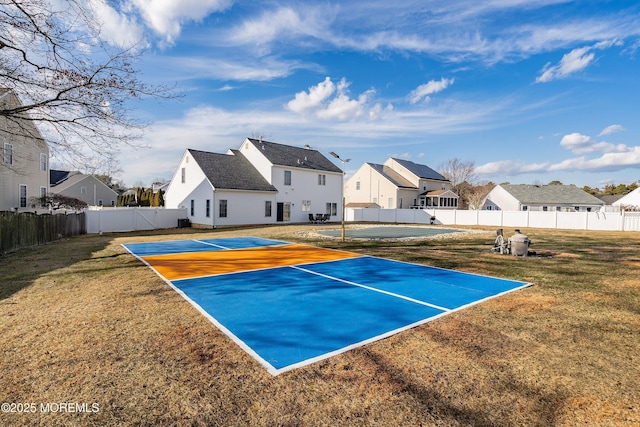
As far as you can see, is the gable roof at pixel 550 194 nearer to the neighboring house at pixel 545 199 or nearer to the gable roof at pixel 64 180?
the neighboring house at pixel 545 199

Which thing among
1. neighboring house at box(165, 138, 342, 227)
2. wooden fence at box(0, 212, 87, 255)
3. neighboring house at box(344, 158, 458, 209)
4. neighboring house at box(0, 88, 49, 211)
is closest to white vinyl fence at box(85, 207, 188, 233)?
neighboring house at box(165, 138, 342, 227)

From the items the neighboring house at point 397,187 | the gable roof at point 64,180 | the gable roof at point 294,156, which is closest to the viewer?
the gable roof at point 294,156

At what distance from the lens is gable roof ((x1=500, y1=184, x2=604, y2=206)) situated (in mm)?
49594

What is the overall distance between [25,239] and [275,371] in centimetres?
1543

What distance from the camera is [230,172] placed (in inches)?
1152

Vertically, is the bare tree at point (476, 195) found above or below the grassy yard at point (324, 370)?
above

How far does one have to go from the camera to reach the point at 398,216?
124ft

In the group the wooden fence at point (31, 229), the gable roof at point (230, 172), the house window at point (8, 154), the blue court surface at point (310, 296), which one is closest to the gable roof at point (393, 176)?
the gable roof at point (230, 172)

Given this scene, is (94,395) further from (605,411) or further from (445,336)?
(605,411)

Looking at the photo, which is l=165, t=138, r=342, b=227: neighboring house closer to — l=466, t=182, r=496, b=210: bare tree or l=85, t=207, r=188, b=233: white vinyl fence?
l=85, t=207, r=188, b=233: white vinyl fence

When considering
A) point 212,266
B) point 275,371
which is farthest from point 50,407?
point 212,266

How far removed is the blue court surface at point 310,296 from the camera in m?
4.58

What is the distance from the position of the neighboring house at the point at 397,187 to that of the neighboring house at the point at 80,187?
39142 mm

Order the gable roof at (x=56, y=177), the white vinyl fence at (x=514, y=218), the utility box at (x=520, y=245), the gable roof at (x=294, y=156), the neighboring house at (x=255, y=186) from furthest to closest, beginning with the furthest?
1. the gable roof at (x=56, y=177)
2. the gable roof at (x=294, y=156)
3. the neighboring house at (x=255, y=186)
4. the white vinyl fence at (x=514, y=218)
5. the utility box at (x=520, y=245)
